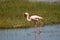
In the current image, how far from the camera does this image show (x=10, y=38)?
13.5 metres

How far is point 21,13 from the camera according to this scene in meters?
19.6

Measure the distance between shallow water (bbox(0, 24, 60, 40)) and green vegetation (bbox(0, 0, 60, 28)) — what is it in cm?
97

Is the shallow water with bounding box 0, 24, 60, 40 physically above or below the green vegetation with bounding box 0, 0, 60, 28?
above

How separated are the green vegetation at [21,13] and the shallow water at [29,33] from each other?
97 cm

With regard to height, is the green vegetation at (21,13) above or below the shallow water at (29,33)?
below

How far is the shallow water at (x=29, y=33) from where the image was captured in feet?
44.3

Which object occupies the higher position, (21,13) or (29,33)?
(29,33)

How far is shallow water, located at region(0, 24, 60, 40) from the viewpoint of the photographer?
13.5 metres

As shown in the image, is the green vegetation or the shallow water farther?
the green vegetation

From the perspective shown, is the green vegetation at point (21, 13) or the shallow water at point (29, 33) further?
the green vegetation at point (21, 13)

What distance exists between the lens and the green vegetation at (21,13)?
16.5 meters

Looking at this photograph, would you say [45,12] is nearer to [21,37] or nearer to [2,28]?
[2,28]

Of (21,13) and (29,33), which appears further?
(21,13)

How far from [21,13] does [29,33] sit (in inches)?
209
